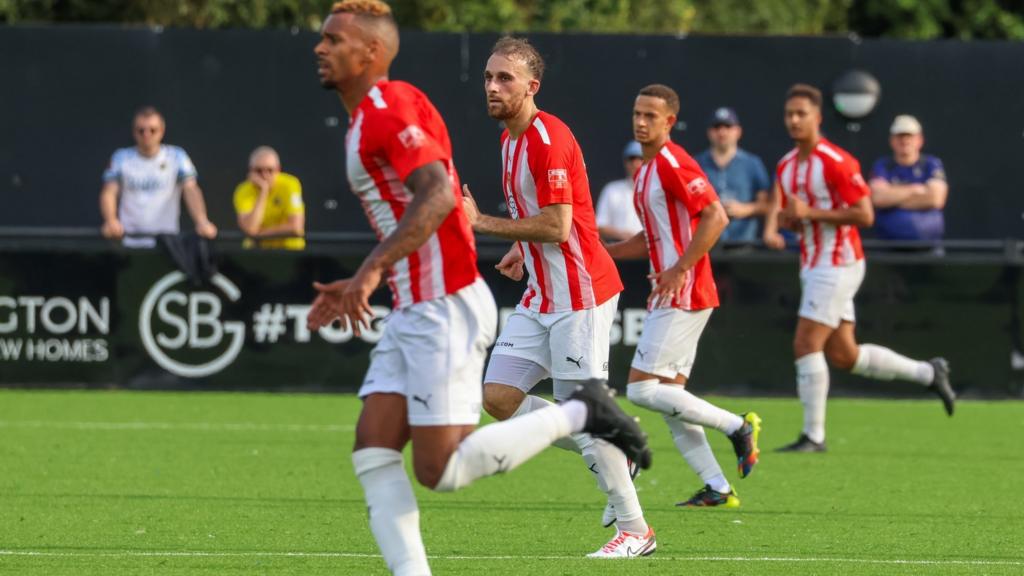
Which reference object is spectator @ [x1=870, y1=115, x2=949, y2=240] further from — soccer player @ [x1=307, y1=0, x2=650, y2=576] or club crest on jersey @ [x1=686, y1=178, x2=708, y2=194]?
soccer player @ [x1=307, y1=0, x2=650, y2=576]

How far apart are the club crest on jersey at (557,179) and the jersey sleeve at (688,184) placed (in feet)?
5.39

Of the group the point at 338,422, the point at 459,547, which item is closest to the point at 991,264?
the point at 338,422

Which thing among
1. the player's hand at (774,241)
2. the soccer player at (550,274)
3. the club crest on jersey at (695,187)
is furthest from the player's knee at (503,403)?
the player's hand at (774,241)

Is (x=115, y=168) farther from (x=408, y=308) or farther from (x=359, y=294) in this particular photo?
(x=359, y=294)

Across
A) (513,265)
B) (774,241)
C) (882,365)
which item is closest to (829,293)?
(882,365)

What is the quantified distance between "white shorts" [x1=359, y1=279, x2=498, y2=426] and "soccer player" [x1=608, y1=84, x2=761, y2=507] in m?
3.29

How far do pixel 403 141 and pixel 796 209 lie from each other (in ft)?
21.9

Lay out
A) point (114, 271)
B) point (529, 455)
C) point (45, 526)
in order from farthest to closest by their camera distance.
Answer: point (114, 271) < point (45, 526) < point (529, 455)

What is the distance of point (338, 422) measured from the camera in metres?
14.4

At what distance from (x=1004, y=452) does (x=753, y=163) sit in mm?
4576

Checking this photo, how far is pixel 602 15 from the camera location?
101ft

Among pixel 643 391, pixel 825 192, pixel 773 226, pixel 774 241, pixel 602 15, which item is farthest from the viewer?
pixel 602 15

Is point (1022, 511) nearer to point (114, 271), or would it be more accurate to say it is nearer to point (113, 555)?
point (113, 555)

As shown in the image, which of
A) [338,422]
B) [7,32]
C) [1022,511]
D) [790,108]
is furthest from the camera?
[7,32]
